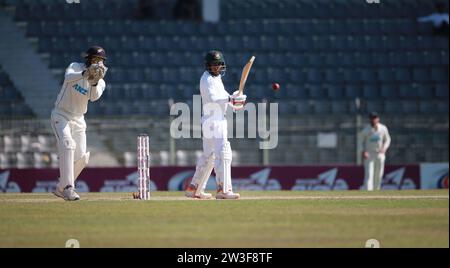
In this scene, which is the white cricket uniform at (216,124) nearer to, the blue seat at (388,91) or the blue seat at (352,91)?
the blue seat at (352,91)

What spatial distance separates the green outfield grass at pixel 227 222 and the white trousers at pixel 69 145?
0.40m

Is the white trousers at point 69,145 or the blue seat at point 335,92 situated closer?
the white trousers at point 69,145

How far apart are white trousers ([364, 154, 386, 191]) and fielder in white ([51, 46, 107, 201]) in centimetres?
1048

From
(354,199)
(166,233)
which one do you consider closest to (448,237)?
(166,233)

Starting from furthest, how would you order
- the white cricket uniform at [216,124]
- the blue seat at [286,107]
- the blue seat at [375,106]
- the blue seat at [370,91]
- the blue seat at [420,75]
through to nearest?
1. the blue seat at [420,75]
2. the blue seat at [370,91]
3. the blue seat at [375,106]
4. the blue seat at [286,107]
5. the white cricket uniform at [216,124]

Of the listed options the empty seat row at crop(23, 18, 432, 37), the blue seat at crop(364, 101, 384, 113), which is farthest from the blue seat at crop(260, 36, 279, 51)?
the blue seat at crop(364, 101, 384, 113)

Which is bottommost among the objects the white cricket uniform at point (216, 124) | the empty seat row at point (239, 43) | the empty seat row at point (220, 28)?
the white cricket uniform at point (216, 124)

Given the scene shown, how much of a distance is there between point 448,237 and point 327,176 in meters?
13.7

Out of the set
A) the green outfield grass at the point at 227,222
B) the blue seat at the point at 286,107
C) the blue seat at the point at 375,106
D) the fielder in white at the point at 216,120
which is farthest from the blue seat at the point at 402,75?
the fielder in white at the point at 216,120

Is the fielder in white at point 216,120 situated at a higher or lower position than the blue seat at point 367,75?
lower

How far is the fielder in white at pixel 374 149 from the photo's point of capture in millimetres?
25125

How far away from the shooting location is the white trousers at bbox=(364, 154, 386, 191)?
25.3 metres

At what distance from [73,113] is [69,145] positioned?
536 mm

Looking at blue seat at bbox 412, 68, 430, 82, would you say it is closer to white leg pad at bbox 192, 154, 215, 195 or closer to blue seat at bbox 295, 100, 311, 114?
blue seat at bbox 295, 100, 311, 114
